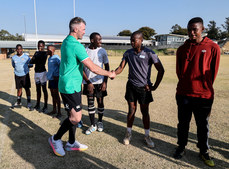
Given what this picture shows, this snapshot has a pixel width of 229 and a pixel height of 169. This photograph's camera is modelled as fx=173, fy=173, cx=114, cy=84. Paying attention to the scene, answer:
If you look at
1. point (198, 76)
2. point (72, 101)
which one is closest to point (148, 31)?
point (198, 76)

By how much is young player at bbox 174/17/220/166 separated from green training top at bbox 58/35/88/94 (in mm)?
1636

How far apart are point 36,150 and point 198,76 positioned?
3.18m

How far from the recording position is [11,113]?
5242mm

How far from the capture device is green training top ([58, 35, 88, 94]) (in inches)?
105

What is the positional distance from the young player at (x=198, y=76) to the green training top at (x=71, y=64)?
5.37 ft

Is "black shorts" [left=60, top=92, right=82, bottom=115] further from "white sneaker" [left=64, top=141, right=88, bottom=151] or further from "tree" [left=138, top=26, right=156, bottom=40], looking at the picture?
"tree" [left=138, top=26, right=156, bottom=40]

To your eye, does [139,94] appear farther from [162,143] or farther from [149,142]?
[162,143]

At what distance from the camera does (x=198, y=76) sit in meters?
2.72

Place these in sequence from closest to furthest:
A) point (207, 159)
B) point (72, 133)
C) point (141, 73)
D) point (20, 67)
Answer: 1. point (207, 159)
2. point (72, 133)
3. point (141, 73)
4. point (20, 67)

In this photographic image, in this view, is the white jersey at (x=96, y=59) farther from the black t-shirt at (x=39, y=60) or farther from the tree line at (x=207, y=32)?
the tree line at (x=207, y=32)

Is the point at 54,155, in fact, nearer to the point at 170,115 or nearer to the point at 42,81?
the point at 42,81

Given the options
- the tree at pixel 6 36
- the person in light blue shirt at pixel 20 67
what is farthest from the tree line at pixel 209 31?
the person in light blue shirt at pixel 20 67

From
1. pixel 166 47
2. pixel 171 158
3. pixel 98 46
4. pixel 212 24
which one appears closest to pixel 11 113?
pixel 98 46

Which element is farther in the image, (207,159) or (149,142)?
(149,142)
